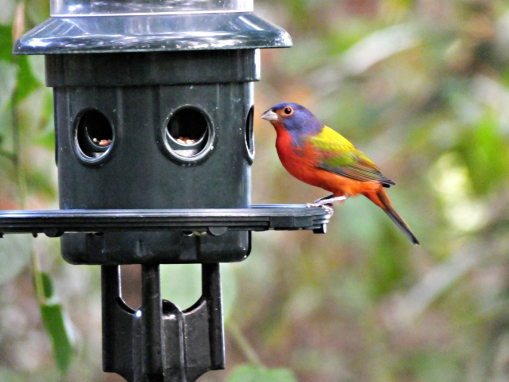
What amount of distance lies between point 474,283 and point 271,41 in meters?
5.90

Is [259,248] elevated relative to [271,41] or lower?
lower

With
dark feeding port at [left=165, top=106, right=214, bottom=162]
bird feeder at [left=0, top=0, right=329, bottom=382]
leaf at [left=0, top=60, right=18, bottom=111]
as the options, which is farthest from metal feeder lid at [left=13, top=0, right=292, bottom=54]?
dark feeding port at [left=165, top=106, right=214, bottom=162]

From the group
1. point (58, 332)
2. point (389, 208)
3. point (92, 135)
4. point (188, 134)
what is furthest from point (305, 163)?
point (58, 332)

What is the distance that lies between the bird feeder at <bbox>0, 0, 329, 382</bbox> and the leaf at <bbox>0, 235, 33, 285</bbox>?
0.23 meters

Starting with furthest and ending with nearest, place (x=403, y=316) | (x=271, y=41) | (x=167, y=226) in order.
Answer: (x=403, y=316), (x=271, y=41), (x=167, y=226)

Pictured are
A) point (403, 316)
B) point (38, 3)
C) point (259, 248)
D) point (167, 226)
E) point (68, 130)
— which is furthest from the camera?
point (403, 316)

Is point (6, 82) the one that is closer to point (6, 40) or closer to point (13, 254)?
point (6, 40)

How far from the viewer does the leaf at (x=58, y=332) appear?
448cm


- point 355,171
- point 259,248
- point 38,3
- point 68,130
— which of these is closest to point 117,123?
point 68,130

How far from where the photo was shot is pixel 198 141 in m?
4.38

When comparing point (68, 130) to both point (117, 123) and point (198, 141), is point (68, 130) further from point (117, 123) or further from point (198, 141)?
A: point (198, 141)

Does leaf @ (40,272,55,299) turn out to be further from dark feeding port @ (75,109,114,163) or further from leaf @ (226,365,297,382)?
leaf @ (226,365,297,382)

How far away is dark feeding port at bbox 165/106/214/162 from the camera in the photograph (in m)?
4.27

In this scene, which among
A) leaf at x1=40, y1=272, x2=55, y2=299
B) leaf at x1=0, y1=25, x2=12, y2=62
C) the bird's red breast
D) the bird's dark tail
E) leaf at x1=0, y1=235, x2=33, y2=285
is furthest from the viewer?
the bird's dark tail
